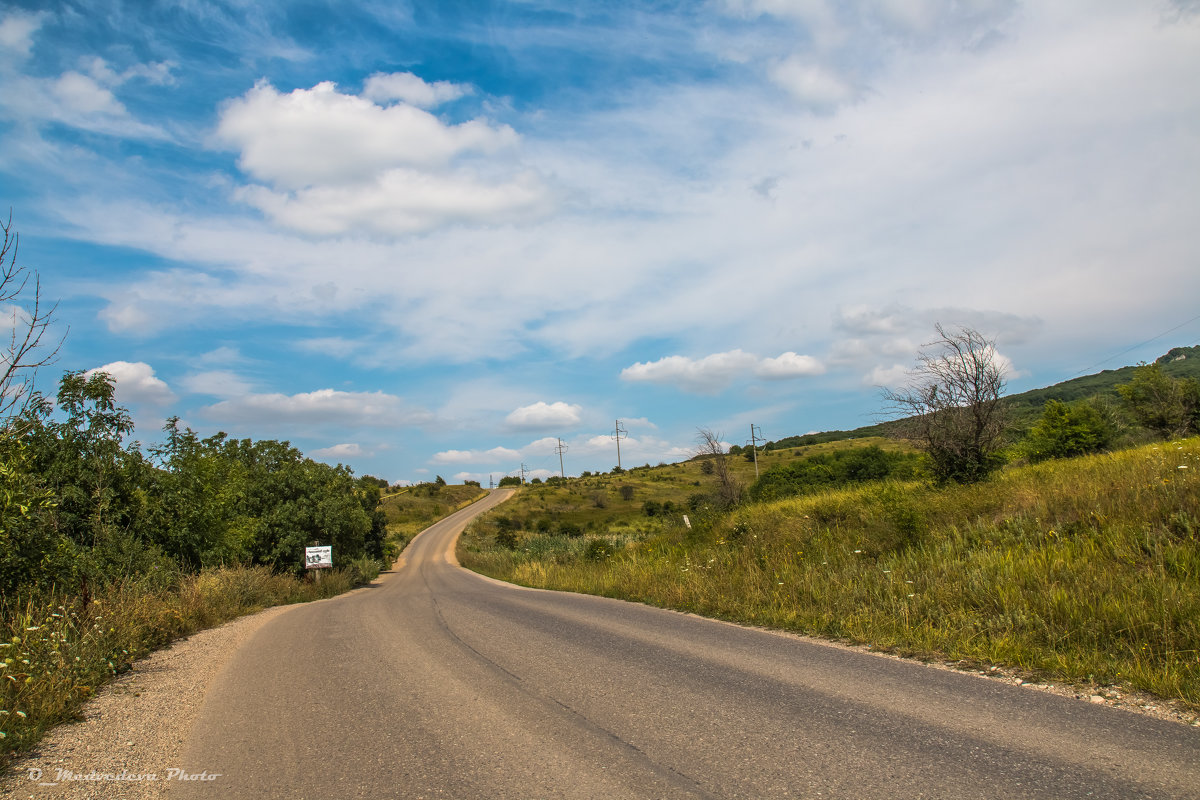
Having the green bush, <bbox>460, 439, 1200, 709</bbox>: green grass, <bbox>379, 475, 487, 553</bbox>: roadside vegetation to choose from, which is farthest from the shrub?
<bbox>379, 475, 487, 553</bbox>: roadside vegetation

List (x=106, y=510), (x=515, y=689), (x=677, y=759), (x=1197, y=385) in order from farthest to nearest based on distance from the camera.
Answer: (x=1197, y=385) → (x=106, y=510) → (x=515, y=689) → (x=677, y=759)

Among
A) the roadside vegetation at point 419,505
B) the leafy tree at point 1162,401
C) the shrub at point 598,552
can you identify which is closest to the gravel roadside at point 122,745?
the shrub at point 598,552

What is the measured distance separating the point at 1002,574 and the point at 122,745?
942 cm

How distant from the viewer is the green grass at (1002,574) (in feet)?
19.2

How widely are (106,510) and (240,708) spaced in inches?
470

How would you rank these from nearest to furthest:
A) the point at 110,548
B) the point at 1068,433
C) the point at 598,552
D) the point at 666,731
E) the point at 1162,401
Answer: the point at 666,731 → the point at 110,548 → the point at 1068,433 → the point at 1162,401 → the point at 598,552

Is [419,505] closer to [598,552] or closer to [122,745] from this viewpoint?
[598,552]

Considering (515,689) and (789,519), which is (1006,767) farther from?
(789,519)

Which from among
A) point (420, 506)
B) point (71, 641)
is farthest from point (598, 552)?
point (420, 506)

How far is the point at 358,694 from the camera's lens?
6.31 metres

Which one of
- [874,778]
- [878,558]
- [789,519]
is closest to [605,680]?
[874,778]

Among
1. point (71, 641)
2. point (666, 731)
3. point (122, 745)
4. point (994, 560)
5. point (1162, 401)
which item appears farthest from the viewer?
point (1162, 401)

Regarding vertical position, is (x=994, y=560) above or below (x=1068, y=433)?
below

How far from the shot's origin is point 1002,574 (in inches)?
314
